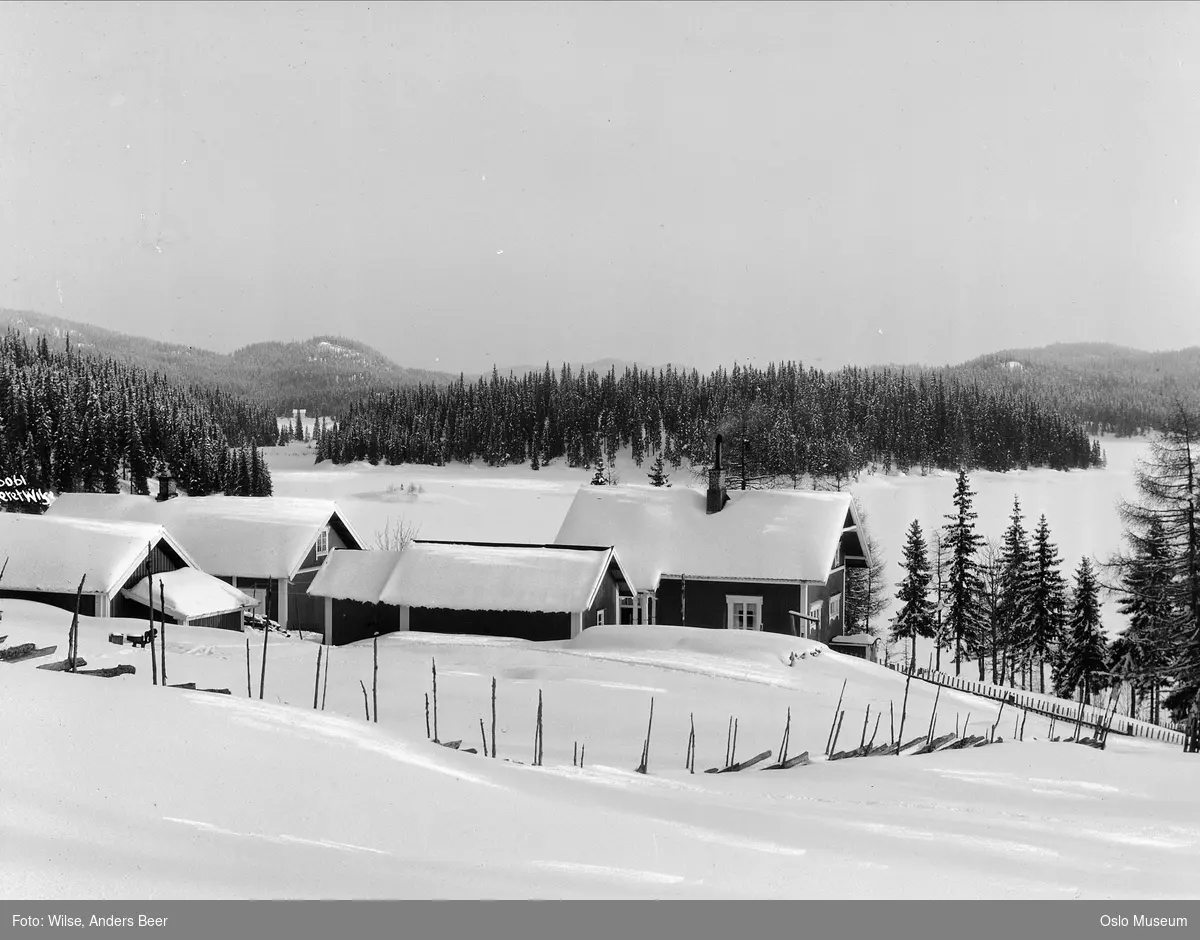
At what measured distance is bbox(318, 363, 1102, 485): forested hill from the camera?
313 feet

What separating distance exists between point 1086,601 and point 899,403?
72740mm

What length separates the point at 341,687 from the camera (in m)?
20.1

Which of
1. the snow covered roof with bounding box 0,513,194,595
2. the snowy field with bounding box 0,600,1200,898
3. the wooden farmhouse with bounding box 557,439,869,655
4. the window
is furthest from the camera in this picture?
the window

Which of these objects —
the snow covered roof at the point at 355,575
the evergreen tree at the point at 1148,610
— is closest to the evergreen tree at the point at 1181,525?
the evergreen tree at the point at 1148,610

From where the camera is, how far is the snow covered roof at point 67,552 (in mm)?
A: 26547

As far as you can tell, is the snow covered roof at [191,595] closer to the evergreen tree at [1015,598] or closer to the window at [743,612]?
the window at [743,612]

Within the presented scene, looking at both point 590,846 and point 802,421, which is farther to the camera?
point 802,421

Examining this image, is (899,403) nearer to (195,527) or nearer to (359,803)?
(195,527)

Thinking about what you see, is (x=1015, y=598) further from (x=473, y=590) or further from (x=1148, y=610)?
(x=473, y=590)

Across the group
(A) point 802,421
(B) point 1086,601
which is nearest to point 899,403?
(A) point 802,421

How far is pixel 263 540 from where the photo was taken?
34844 mm

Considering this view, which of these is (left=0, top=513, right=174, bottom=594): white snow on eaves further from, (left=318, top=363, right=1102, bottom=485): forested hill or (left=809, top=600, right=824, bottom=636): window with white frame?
(left=318, top=363, right=1102, bottom=485): forested hill

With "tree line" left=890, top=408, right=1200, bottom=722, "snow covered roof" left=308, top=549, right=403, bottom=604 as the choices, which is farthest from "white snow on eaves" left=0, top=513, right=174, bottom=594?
"tree line" left=890, top=408, right=1200, bottom=722

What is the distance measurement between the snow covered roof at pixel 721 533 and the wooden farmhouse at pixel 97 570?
13176 mm
